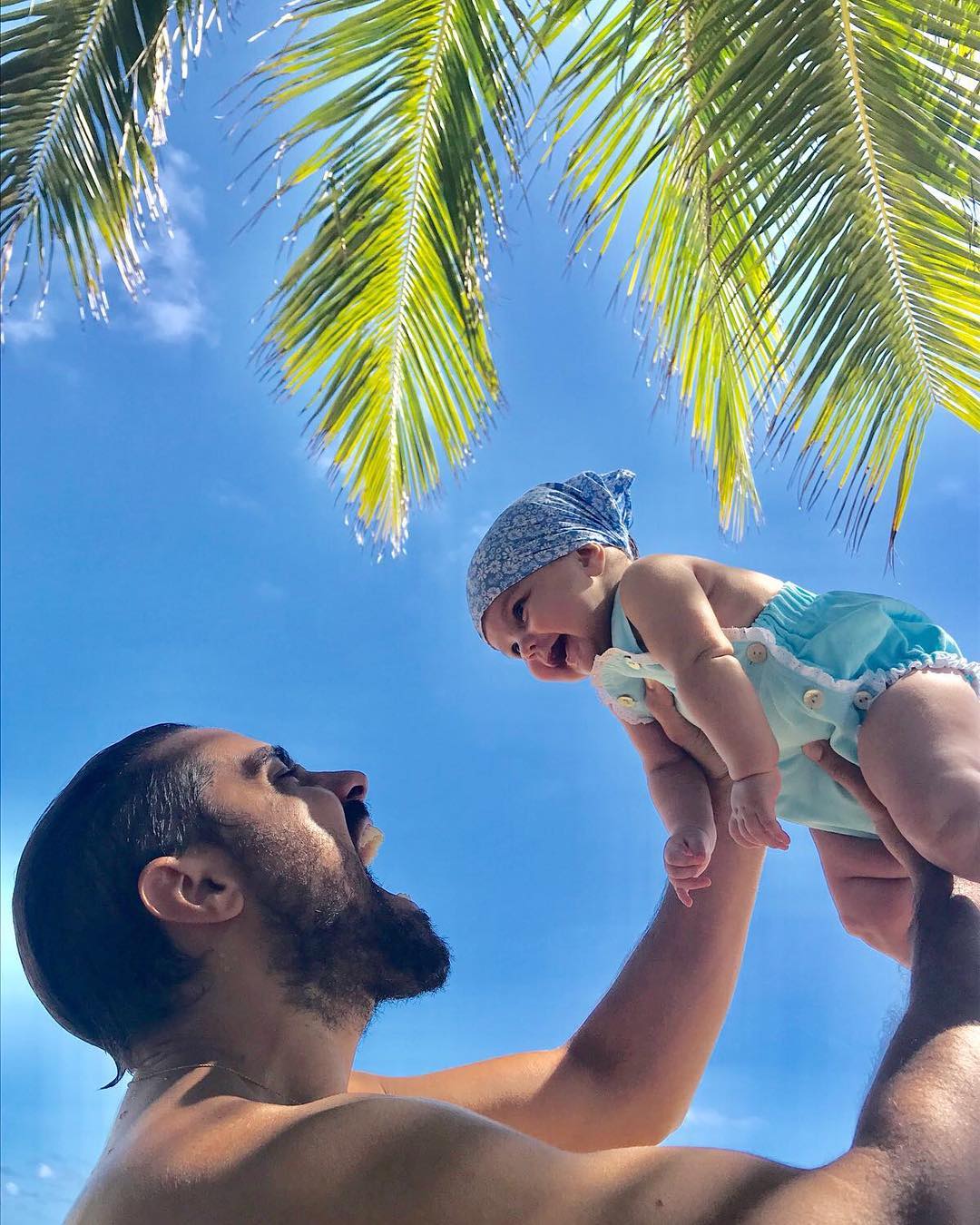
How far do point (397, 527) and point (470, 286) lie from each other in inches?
44.5

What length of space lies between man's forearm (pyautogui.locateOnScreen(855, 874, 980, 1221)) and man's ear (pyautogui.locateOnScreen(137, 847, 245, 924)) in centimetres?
156

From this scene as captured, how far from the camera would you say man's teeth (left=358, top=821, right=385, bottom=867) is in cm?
305

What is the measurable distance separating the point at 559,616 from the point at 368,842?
893mm

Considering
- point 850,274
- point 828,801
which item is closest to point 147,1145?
point 828,801

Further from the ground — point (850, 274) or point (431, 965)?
point (850, 274)

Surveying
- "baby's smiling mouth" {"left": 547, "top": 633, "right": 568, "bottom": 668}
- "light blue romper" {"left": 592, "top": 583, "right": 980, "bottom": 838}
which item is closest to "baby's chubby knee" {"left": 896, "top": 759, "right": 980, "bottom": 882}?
"light blue romper" {"left": 592, "top": 583, "right": 980, "bottom": 838}

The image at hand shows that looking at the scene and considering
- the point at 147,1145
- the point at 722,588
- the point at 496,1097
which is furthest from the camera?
the point at 722,588

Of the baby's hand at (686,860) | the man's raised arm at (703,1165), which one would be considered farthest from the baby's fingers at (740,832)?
the man's raised arm at (703,1165)

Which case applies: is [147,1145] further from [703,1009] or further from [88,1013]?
[703,1009]

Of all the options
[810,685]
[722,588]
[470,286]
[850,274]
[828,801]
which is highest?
[470,286]

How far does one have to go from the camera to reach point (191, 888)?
8.86ft

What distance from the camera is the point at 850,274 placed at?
11.5 feet

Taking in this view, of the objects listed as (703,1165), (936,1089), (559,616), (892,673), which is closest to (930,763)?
(892,673)

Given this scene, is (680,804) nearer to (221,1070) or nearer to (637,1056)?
(637,1056)
